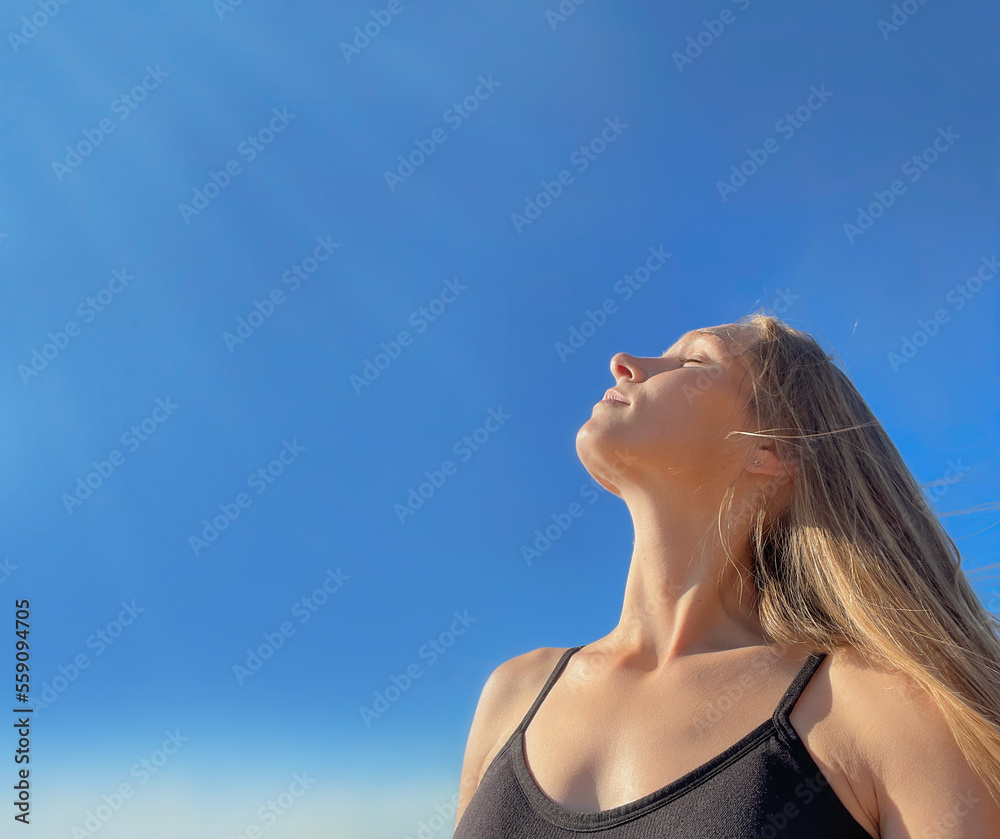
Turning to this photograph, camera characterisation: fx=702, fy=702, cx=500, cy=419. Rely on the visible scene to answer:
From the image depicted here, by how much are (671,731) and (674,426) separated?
3.72 ft

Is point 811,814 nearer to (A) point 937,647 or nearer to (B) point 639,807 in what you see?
(B) point 639,807

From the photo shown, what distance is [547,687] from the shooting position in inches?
114

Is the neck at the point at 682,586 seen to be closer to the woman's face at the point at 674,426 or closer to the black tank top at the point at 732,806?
the woman's face at the point at 674,426

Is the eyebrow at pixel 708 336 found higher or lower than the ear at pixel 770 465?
higher

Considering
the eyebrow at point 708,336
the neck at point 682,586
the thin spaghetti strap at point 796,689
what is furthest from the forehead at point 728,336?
the thin spaghetti strap at point 796,689

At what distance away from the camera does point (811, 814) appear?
199cm

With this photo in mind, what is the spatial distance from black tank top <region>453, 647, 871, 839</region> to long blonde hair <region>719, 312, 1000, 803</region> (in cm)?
27

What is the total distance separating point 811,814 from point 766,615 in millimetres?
830

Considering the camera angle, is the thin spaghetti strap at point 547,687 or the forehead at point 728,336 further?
the forehead at point 728,336

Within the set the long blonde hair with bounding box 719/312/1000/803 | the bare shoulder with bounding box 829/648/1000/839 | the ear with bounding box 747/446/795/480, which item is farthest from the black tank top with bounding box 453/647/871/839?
the ear with bounding box 747/446/795/480

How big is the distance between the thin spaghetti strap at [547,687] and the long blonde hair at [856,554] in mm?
846

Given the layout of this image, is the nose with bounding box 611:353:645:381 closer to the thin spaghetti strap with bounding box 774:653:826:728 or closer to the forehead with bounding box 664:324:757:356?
the forehead with bounding box 664:324:757:356

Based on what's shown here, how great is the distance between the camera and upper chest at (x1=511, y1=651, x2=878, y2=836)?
2082 mm

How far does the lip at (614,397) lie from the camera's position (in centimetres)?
296
